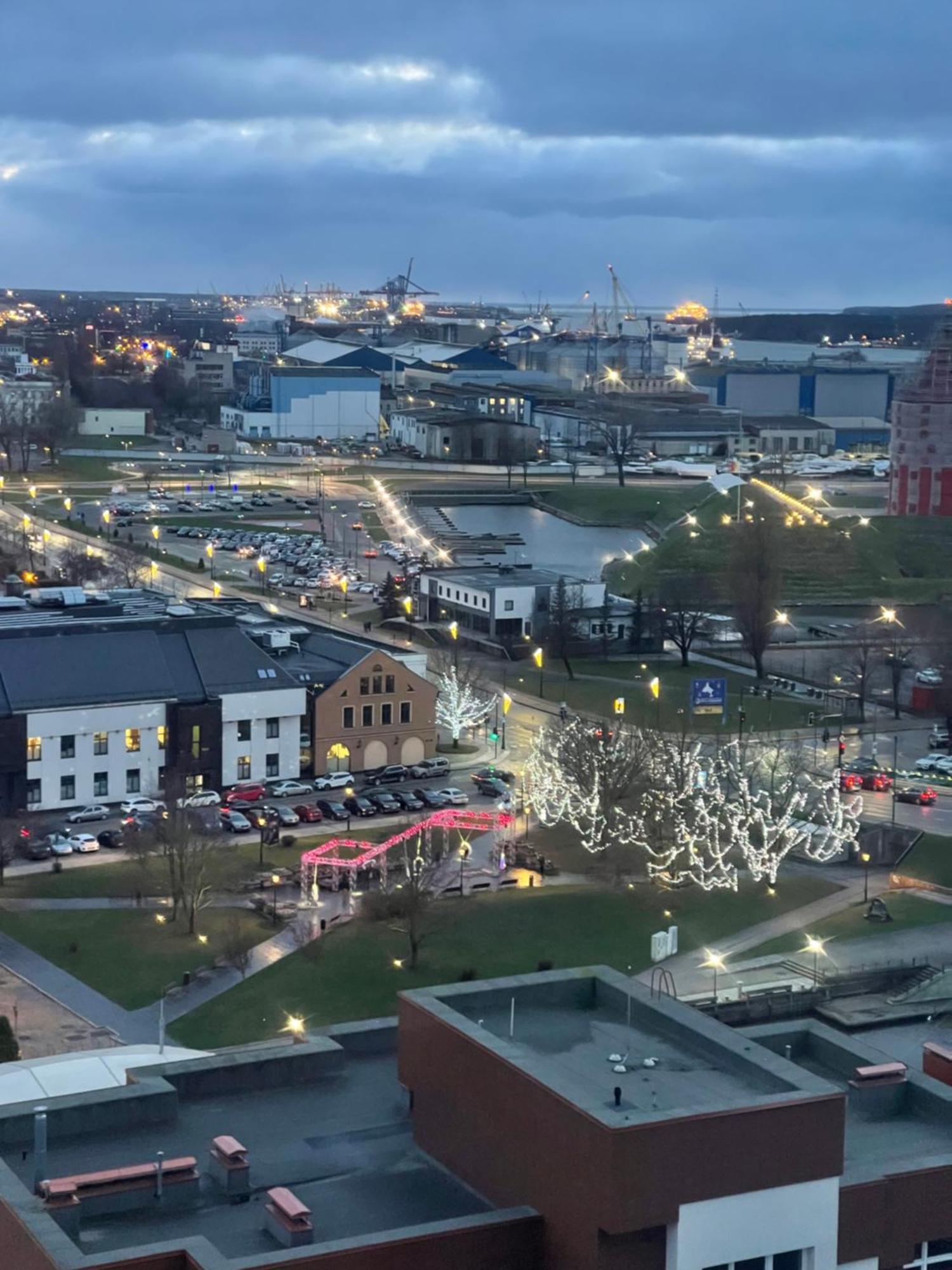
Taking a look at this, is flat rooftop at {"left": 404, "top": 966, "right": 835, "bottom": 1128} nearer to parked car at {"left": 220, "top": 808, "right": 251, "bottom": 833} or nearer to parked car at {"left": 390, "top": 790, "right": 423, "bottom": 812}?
parked car at {"left": 220, "top": 808, "right": 251, "bottom": 833}

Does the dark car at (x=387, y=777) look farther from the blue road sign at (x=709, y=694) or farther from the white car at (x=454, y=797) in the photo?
the blue road sign at (x=709, y=694)

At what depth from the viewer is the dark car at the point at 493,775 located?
20.3 meters

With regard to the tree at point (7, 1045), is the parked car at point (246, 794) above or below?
below

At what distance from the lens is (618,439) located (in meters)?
58.0

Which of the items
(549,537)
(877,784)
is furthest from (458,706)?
(549,537)

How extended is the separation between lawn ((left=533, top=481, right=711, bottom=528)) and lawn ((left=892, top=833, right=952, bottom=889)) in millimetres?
27930

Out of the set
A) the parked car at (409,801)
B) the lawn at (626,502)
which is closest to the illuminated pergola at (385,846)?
the parked car at (409,801)

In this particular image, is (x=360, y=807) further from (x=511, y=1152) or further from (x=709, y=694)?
(x=511, y=1152)

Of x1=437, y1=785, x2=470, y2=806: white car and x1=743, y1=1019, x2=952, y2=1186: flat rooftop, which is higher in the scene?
x1=743, y1=1019, x2=952, y2=1186: flat rooftop

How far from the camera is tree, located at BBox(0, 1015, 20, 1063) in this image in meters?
12.1

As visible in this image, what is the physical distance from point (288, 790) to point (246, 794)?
1.69 feet

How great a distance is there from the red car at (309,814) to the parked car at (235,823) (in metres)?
0.50

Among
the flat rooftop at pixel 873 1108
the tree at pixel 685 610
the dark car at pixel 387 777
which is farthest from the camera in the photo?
the tree at pixel 685 610

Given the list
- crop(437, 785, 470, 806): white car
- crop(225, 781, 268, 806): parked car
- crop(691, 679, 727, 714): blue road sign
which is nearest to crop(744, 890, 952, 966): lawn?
crop(437, 785, 470, 806): white car
